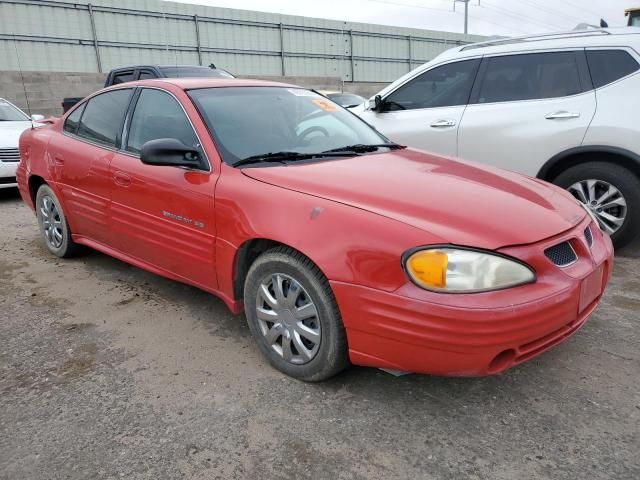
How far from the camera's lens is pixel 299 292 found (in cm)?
251

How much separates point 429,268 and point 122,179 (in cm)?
228

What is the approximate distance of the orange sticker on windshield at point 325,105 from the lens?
374 centimetres

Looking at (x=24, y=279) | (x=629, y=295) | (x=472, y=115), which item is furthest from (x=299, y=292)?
(x=472, y=115)

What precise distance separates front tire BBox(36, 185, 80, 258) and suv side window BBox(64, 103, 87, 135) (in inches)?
21.1

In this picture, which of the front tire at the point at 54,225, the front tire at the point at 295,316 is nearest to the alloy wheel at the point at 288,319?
the front tire at the point at 295,316

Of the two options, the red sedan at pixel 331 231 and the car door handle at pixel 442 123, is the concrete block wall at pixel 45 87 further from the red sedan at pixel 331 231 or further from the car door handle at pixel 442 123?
the car door handle at pixel 442 123

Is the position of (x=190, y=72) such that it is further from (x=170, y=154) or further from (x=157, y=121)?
(x=170, y=154)

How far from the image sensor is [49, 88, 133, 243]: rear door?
3729mm

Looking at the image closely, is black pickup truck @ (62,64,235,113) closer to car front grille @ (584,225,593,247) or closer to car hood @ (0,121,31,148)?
car hood @ (0,121,31,148)

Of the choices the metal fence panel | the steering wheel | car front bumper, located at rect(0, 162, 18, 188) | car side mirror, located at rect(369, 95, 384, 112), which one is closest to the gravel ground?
the steering wheel

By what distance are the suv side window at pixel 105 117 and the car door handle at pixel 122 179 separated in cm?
31

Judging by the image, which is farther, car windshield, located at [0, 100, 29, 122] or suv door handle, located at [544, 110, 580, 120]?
car windshield, located at [0, 100, 29, 122]

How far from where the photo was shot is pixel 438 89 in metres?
5.23

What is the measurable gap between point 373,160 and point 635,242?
3.16 m
